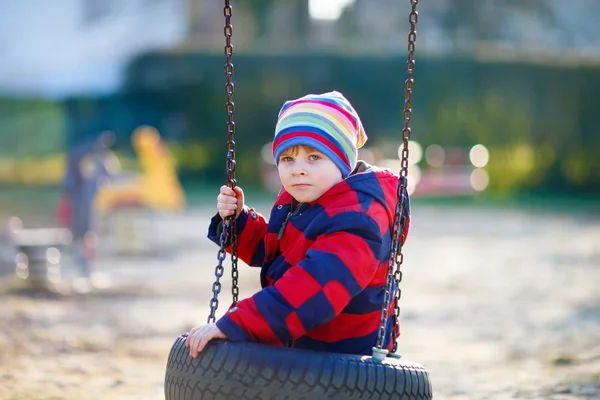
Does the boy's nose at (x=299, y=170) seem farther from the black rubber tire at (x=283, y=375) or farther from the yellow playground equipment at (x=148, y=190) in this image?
the yellow playground equipment at (x=148, y=190)

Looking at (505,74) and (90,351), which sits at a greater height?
(505,74)

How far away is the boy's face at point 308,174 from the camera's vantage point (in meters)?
2.93

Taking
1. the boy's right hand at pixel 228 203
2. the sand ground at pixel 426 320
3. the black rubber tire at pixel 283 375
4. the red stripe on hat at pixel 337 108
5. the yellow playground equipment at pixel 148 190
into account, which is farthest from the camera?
the yellow playground equipment at pixel 148 190

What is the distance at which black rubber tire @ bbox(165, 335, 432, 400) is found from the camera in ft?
8.82

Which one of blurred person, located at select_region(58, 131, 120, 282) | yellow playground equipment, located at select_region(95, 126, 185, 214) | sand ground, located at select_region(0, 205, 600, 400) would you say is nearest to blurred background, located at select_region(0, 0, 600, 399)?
yellow playground equipment, located at select_region(95, 126, 185, 214)

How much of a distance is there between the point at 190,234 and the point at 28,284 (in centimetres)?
506

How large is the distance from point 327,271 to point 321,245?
0.28 ft

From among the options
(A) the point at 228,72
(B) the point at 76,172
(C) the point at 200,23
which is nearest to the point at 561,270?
(B) the point at 76,172

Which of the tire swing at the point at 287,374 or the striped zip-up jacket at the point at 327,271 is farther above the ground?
the striped zip-up jacket at the point at 327,271

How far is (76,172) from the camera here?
10133 mm

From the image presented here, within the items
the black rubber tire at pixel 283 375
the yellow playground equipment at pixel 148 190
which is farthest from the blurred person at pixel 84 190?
the black rubber tire at pixel 283 375

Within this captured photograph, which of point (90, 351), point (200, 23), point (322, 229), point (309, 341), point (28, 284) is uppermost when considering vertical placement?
point (200, 23)

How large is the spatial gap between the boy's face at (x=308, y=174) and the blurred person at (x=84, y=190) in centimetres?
715

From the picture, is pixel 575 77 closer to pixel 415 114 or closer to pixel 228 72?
pixel 415 114
